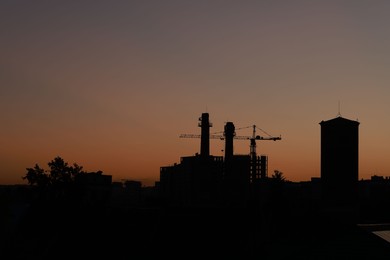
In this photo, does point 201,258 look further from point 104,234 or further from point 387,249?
point 387,249

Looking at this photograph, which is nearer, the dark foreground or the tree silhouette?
the dark foreground

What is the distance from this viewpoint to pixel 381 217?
488ft

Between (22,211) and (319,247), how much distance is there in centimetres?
1387

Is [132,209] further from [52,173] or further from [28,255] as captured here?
[52,173]

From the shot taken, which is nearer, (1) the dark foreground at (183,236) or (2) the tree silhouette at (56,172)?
(1) the dark foreground at (183,236)

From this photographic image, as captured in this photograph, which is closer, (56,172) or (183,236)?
(183,236)

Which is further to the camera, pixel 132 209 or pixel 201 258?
pixel 132 209

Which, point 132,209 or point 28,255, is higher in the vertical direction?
point 132,209

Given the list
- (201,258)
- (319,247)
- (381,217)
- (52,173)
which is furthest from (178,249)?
(381,217)

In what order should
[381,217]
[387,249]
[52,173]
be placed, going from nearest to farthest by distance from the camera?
[387,249], [52,173], [381,217]

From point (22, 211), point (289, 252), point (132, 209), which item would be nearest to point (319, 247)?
point (289, 252)

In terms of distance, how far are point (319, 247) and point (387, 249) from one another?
2.05 metres

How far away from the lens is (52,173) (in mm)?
105062

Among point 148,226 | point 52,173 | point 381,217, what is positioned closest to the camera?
point 148,226
